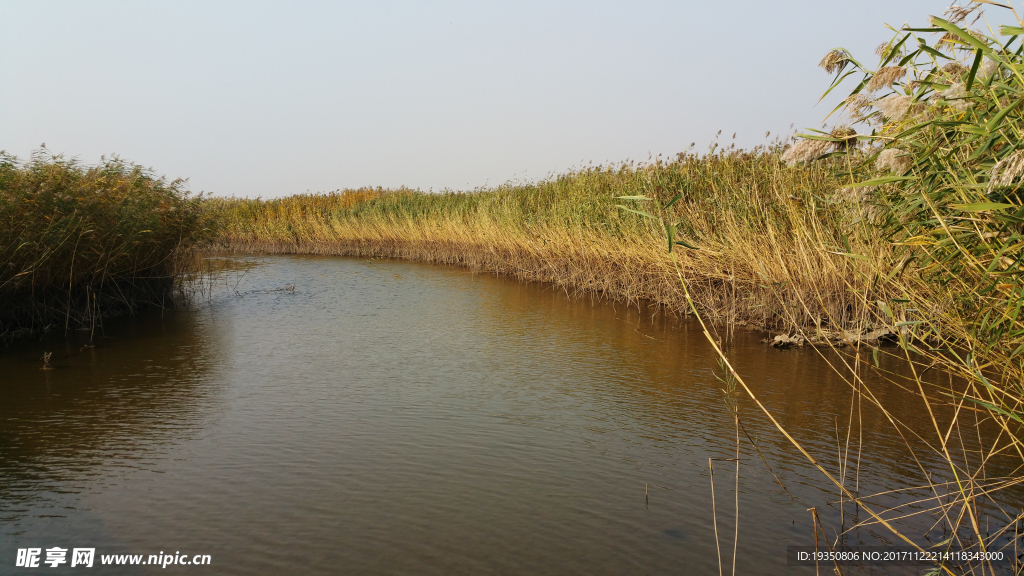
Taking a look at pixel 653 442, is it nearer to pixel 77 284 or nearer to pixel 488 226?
pixel 77 284

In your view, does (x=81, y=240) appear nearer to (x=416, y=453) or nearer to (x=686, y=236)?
(x=416, y=453)

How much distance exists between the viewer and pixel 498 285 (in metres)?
15.0

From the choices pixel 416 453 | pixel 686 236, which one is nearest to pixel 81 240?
pixel 416 453

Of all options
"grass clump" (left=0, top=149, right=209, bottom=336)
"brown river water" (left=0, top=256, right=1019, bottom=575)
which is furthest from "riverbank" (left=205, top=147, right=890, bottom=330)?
"grass clump" (left=0, top=149, right=209, bottom=336)

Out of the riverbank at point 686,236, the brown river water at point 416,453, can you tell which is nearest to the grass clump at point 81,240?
the brown river water at point 416,453

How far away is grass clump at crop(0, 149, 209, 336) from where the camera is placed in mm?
7621

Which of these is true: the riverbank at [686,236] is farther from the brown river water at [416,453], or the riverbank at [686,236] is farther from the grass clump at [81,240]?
the grass clump at [81,240]

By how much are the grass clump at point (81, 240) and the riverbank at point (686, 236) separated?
229 centimetres

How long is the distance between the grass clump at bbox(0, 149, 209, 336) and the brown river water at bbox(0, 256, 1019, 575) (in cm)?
75

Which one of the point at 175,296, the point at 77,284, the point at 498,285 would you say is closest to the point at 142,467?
the point at 77,284

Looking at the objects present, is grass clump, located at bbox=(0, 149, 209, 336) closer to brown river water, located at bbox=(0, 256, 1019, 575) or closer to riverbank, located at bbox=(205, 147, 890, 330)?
brown river water, located at bbox=(0, 256, 1019, 575)

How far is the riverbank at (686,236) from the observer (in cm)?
675

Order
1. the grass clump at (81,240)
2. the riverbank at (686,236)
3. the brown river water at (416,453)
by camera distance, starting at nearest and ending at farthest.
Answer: the brown river water at (416,453) → the riverbank at (686,236) → the grass clump at (81,240)

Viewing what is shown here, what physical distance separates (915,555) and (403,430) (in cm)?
348
